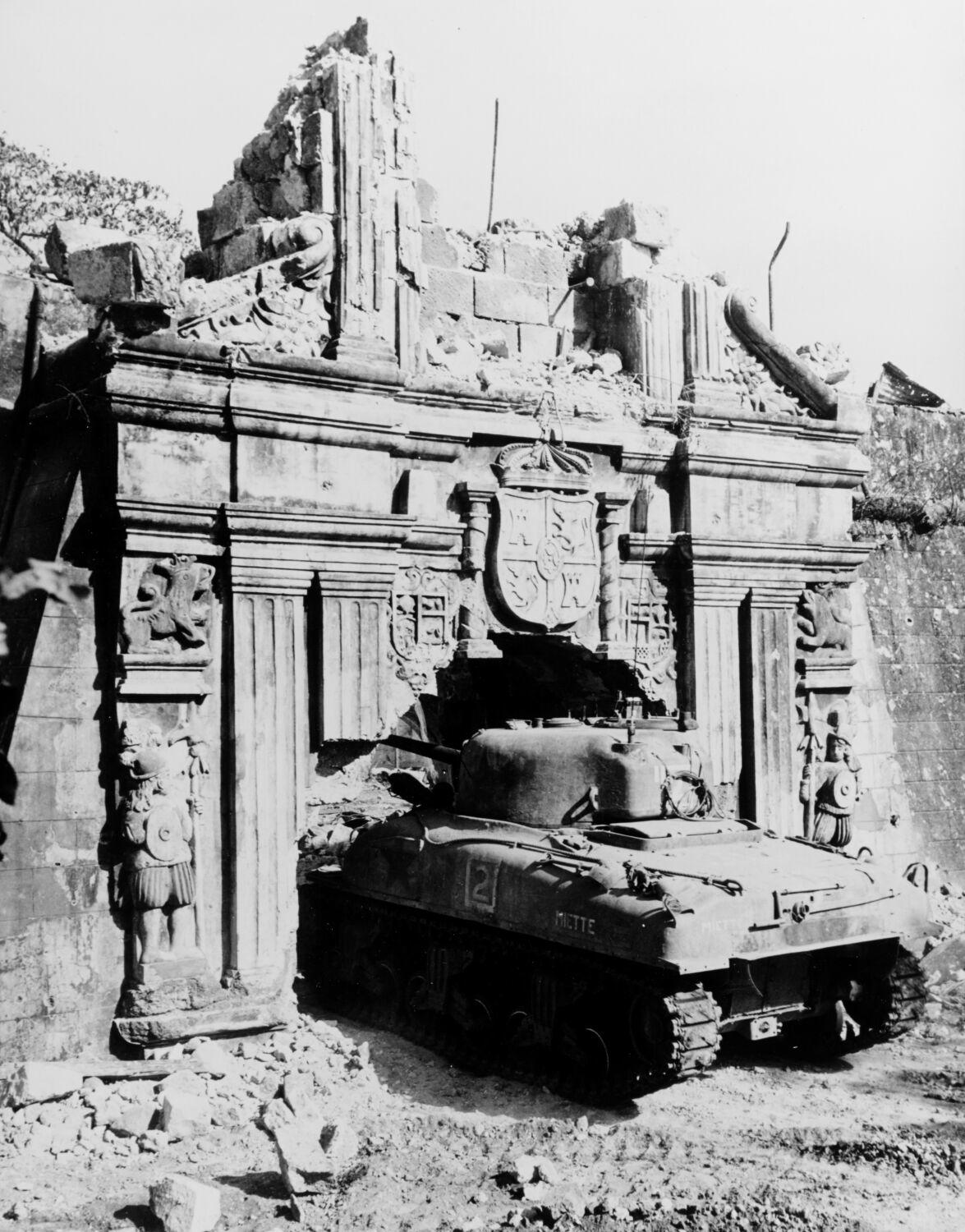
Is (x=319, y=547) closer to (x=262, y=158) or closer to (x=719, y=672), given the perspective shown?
(x=262, y=158)

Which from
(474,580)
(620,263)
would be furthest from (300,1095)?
(620,263)

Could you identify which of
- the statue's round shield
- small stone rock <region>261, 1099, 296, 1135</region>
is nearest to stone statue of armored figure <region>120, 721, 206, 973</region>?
the statue's round shield

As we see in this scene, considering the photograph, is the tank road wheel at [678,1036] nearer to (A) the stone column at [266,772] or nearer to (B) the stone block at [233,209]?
(A) the stone column at [266,772]

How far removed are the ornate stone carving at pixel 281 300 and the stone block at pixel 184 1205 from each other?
5623mm

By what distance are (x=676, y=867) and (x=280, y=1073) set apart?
9.58 feet

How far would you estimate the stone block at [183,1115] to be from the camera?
8.34 metres

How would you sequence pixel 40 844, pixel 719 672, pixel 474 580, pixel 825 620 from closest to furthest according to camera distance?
pixel 40 844, pixel 474 580, pixel 719 672, pixel 825 620

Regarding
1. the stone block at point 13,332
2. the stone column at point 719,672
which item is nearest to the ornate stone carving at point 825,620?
the stone column at point 719,672

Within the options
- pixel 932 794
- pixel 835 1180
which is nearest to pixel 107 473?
pixel 835 1180

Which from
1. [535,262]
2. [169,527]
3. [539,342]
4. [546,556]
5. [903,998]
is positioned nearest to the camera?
[903,998]

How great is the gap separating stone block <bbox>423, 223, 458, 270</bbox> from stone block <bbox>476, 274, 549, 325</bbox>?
10.8 inches

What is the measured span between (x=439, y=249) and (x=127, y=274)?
3.20m

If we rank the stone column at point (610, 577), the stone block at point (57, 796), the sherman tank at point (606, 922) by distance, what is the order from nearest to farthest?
the sherman tank at point (606, 922) → the stone block at point (57, 796) → the stone column at point (610, 577)

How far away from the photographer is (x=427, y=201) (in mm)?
12023
